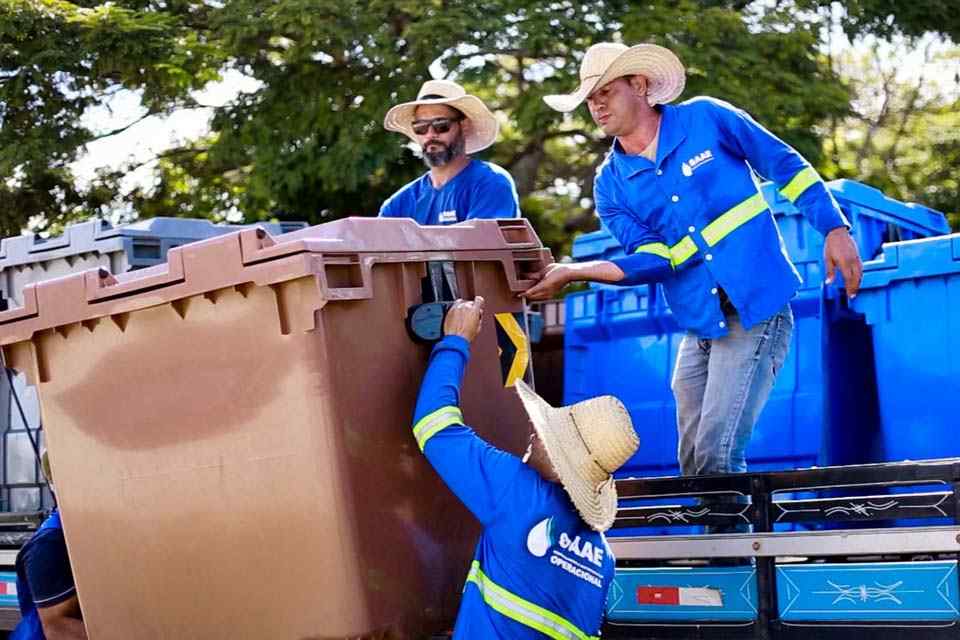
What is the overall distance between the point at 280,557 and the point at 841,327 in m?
2.08

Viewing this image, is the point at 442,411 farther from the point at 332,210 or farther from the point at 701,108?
the point at 332,210

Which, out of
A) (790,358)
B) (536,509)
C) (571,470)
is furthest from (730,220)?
(536,509)

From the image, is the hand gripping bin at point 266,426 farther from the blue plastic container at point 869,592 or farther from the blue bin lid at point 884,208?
the blue bin lid at point 884,208

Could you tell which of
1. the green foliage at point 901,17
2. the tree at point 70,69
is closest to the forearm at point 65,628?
the tree at point 70,69

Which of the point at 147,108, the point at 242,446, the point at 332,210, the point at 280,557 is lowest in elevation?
the point at 280,557

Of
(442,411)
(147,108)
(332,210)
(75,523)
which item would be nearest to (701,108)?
(442,411)

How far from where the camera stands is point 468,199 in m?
4.64

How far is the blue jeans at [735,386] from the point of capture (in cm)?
399

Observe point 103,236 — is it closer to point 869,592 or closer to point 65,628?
point 65,628

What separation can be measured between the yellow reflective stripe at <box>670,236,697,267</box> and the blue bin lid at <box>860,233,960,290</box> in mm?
702

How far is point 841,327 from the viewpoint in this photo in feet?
15.4

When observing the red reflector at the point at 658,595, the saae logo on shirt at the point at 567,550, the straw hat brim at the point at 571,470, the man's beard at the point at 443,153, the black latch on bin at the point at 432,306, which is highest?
the man's beard at the point at 443,153

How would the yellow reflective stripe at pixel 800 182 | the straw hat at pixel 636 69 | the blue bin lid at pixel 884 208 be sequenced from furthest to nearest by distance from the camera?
the blue bin lid at pixel 884 208
the straw hat at pixel 636 69
the yellow reflective stripe at pixel 800 182

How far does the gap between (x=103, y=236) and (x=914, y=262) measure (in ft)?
9.69
